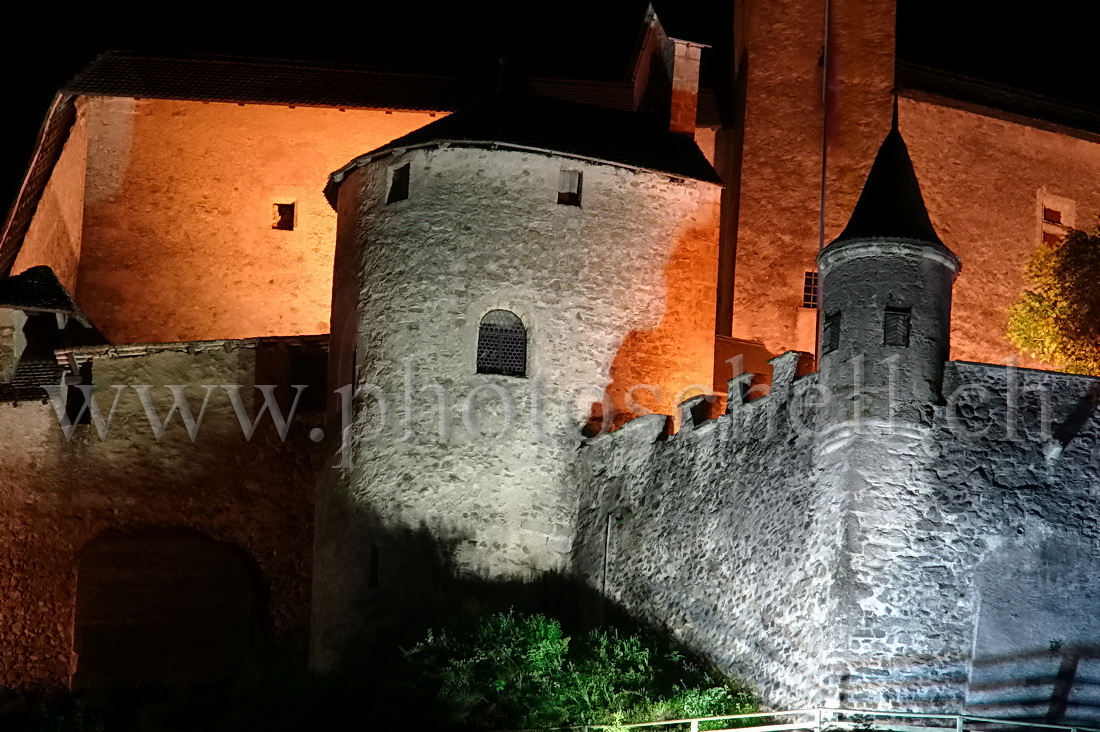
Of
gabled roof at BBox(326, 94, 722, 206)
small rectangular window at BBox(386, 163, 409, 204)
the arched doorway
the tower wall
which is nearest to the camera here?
the tower wall

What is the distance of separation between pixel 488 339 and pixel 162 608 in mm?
7834

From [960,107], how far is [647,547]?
15.0m

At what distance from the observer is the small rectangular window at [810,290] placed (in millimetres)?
40094

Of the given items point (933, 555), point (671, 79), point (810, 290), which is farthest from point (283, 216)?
point (933, 555)

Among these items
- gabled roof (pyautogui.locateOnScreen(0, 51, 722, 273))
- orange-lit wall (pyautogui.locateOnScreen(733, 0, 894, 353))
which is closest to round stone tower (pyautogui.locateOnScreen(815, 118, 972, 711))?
orange-lit wall (pyautogui.locateOnScreen(733, 0, 894, 353))

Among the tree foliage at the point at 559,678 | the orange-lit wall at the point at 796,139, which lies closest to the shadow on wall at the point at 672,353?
the tree foliage at the point at 559,678

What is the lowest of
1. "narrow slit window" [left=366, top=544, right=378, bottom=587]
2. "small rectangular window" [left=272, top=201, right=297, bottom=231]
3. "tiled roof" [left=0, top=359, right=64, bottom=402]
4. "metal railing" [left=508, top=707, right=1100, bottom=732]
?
"metal railing" [left=508, top=707, right=1100, bottom=732]

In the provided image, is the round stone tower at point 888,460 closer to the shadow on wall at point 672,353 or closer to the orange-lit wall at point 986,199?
the shadow on wall at point 672,353

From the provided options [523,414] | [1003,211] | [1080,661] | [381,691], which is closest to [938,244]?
[1080,661]

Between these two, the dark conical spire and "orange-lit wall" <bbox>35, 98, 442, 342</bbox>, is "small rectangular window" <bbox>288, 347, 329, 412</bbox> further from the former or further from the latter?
the dark conical spire

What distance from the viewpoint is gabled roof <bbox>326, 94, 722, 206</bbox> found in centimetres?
3350

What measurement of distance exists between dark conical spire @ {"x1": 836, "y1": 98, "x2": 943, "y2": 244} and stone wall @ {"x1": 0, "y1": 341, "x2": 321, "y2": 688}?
12.1 m

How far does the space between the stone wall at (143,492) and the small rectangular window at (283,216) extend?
256 inches

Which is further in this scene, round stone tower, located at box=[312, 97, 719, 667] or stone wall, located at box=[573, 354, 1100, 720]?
round stone tower, located at box=[312, 97, 719, 667]
